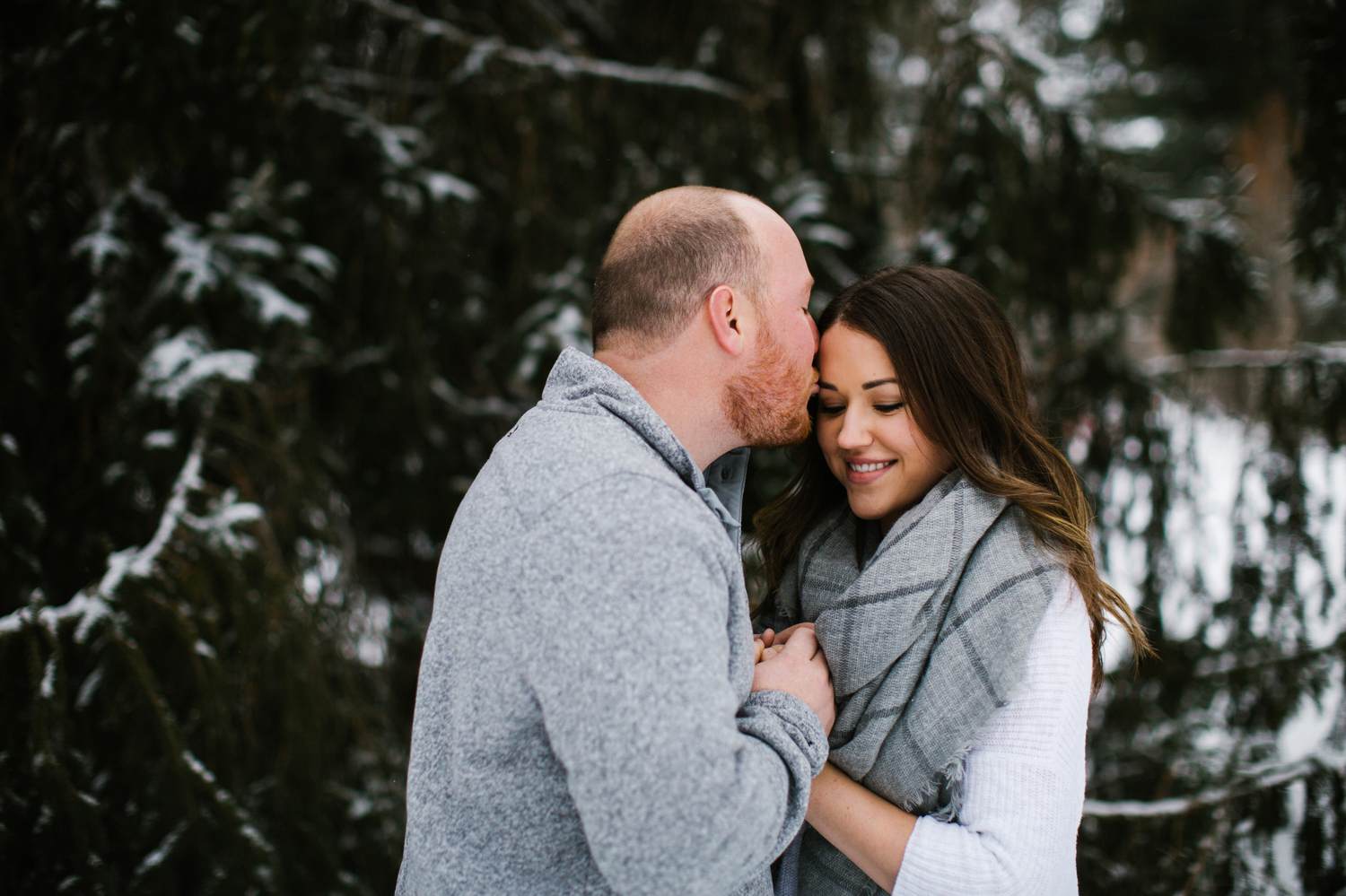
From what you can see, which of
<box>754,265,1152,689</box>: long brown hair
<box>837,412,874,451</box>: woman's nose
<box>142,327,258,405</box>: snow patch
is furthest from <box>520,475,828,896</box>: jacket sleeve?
<box>142,327,258,405</box>: snow patch

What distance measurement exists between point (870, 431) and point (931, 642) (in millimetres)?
389

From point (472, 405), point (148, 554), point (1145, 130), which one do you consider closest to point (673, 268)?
point (148, 554)

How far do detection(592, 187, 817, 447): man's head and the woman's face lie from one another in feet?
0.42

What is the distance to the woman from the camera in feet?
3.97

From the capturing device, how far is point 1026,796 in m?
1.19

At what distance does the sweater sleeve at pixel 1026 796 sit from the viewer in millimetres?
1165

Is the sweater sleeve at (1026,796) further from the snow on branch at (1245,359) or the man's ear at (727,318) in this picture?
the snow on branch at (1245,359)

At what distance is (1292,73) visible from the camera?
250 cm

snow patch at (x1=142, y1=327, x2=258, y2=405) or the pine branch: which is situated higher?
snow patch at (x1=142, y1=327, x2=258, y2=405)

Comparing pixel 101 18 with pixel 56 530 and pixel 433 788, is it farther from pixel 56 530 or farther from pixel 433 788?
pixel 433 788

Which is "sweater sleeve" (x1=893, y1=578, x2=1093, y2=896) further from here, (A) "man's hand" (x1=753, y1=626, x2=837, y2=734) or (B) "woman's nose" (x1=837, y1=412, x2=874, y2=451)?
(B) "woman's nose" (x1=837, y1=412, x2=874, y2=451)

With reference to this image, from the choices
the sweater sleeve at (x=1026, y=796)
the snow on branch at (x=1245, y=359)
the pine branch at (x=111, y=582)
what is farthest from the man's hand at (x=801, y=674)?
the snow on branch at (x=1245, y=359)

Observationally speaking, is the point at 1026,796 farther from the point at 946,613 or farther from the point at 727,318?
the point at 727,318

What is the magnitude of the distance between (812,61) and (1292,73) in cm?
161
